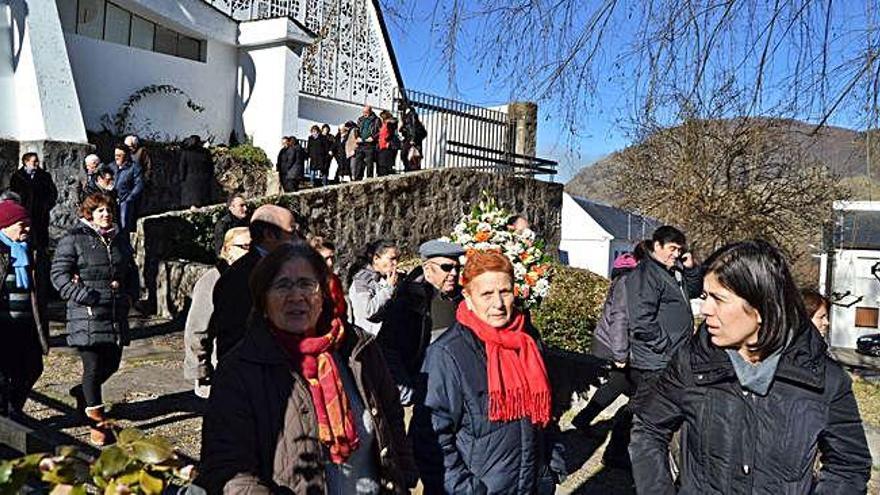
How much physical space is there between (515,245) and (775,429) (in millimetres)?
4395

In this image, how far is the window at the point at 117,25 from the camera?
15047mm

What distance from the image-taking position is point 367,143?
15836 millimetres

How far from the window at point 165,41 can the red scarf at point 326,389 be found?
1501 cm

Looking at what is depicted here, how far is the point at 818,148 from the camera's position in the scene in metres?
4.26

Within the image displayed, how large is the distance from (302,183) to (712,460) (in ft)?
47.2

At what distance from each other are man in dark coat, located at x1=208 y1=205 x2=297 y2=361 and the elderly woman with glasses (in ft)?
1.26

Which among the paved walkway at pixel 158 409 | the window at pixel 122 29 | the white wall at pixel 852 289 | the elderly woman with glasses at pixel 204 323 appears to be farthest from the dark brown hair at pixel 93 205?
the white wall at pixel 852 289

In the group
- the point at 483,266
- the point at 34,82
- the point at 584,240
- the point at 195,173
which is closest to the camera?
the point at 483,266

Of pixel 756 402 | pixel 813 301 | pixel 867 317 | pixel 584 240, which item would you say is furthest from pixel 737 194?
pixel 756 402

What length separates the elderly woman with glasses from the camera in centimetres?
458

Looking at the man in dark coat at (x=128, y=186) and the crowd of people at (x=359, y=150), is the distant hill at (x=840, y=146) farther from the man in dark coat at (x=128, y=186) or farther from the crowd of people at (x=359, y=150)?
the crowd of people at (x=359, y=150)

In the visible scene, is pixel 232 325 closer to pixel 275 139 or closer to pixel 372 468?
pixel 372 468

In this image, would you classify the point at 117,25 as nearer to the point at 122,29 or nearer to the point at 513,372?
the point at 122,29

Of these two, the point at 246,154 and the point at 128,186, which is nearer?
the point at 128,186
